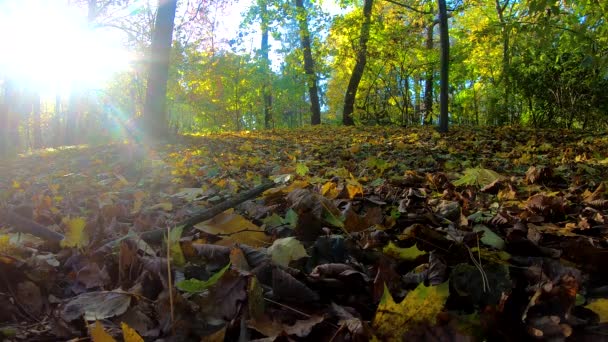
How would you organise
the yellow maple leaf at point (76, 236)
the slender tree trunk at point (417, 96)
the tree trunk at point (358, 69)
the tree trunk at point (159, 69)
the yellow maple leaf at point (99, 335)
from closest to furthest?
the yellow maple leaf at point (99, 335)
the yellow maple leaf at point (76, 236)
the tree trunk at point (159, 69)
the tree trunk at point (358, 69)
the slender tree trunk at point (417, 96)

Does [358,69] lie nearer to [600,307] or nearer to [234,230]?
[234,230]

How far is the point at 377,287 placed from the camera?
1025 mm

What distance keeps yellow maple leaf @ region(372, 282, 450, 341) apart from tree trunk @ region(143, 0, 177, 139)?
8.41 meters

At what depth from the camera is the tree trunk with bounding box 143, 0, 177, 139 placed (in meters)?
8.49

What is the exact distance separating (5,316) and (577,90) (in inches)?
398

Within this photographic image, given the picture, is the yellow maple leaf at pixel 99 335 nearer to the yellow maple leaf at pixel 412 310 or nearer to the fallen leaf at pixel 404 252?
the yellow maple leaf at pixel 412 310

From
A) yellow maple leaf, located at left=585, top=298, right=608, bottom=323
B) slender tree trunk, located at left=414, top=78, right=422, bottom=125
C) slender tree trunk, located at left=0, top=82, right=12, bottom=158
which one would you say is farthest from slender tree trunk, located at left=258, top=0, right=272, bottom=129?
yellow maple leaf, located at left=585, top=298, right=608, bottom=323

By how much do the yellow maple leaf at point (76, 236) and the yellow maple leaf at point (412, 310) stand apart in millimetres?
1104

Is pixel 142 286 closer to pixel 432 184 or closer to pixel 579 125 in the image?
pixel 432 184

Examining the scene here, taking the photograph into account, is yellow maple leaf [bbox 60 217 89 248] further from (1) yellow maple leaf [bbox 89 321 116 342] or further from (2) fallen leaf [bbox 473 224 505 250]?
(2) fallen leaf [bbox 473 224 505 250]

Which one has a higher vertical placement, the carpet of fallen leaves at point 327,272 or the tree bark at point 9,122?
the tree bark at point 9,122

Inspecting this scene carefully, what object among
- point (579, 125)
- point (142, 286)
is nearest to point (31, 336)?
point (142, 286)

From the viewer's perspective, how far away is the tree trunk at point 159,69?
8.49 metres

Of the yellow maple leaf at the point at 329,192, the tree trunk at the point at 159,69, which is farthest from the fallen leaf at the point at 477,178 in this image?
the tree trunk at the point at 159,69
